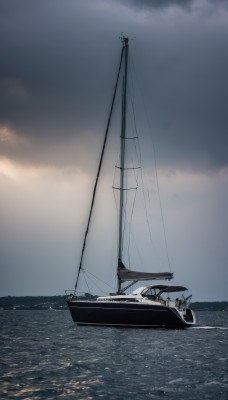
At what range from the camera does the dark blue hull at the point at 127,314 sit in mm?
44875

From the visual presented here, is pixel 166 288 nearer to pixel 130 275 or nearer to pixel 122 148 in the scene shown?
pixel 130 275

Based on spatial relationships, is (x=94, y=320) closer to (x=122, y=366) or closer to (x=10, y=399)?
(x=122, y=366)

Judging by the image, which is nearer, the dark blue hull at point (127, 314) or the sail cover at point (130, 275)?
the dark blue hull at point (127, 314)

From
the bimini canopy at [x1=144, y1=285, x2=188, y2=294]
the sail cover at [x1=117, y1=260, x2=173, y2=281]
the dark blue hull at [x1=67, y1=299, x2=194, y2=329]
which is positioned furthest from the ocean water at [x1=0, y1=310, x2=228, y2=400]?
the bimini canopy at [x1=144, y1=285, x2=188, y2=294]

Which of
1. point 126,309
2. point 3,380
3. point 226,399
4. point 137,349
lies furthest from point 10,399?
point 126,309

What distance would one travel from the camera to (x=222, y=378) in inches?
885

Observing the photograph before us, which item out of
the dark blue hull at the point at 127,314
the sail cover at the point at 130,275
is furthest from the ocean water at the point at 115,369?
the sail cover at the point at 130,275

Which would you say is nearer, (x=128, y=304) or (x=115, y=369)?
(x=115, y=369)

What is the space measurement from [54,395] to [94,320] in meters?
28.4

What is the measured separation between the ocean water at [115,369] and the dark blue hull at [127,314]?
16.2 ft

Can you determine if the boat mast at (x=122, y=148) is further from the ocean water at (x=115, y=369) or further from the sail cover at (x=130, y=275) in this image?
the ocean water at (x=115, y=369)

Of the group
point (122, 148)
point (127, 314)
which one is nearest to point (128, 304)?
point (127, 314)

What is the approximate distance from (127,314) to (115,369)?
20495mm

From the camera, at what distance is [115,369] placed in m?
24.7
